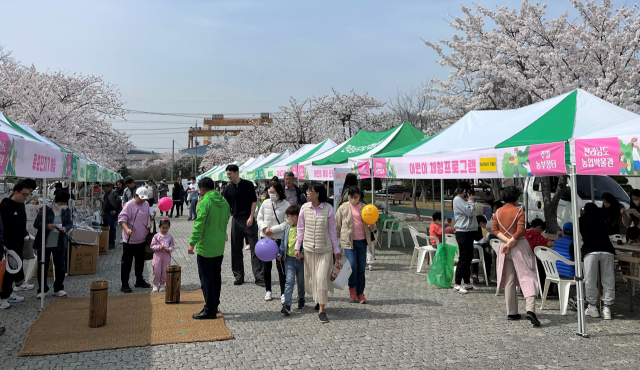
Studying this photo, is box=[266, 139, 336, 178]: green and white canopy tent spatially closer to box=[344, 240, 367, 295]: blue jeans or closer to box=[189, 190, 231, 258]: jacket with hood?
box=[344, 240, 367, 295]: blue jeans

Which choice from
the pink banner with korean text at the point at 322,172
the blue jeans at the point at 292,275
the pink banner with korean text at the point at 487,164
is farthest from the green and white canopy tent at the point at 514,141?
the pink banner with korean text at the point at 322,172

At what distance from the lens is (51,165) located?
582 centimetres

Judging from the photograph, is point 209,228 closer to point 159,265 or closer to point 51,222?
point 159,265

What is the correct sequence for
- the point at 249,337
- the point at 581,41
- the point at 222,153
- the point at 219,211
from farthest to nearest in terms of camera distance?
the point at 222,153 → the point at 581,41 → the point at 219,211 → the point at 249,337

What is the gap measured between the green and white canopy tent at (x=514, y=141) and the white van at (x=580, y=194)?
4729 millimetres

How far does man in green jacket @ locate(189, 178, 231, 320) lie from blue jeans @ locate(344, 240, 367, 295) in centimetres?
182

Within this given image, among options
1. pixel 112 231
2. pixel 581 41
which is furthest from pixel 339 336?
pixel 581 41

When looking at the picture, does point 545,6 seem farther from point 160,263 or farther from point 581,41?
point 160,263

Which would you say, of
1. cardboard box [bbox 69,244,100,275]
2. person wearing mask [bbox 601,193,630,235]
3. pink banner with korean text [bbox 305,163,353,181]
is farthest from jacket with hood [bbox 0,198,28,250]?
person wearing mask [bbox 601,193,630,235]

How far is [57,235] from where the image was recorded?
22.2 ft

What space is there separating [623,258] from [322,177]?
721 centimetres

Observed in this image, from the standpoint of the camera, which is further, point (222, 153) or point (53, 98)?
point (222, 153)

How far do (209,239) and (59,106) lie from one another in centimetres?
1985

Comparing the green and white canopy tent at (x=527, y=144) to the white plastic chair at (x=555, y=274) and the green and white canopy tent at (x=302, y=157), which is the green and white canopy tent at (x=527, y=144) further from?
the green and white canopy tent at (x=302, y=157)
